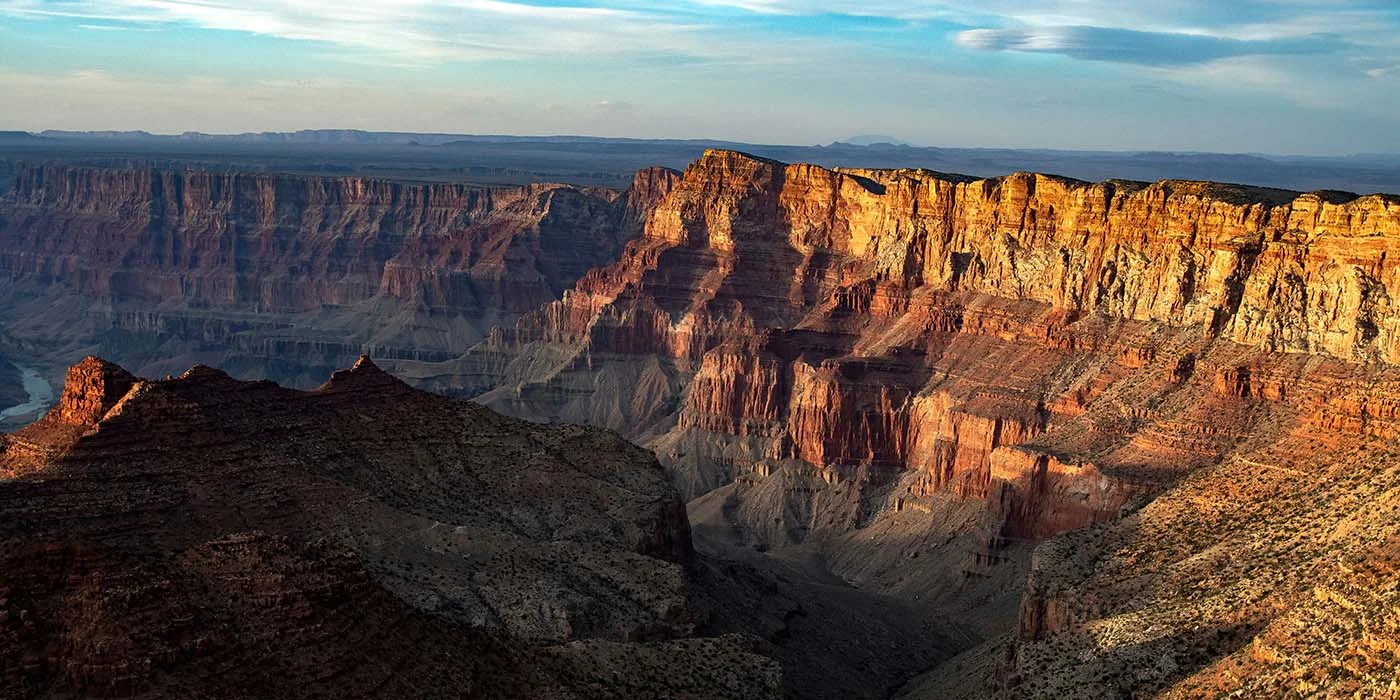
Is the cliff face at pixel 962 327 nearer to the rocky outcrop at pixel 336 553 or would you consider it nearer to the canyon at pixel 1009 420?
the canyon at pixel 1009 420

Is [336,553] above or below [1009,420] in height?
above

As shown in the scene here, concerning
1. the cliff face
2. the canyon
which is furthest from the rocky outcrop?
the cliff face

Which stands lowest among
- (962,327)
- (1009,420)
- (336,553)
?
(1009,420)

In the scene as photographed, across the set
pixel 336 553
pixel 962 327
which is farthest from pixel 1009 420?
pixel 336 553

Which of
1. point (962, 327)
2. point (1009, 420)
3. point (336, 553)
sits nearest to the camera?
point (336, 553)

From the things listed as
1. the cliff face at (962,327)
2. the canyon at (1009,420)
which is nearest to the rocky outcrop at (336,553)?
the canyon at (1009,420)

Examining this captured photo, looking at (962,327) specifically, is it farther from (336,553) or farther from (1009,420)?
(336,553)

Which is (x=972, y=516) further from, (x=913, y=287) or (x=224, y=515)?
(x=224, y=515)
